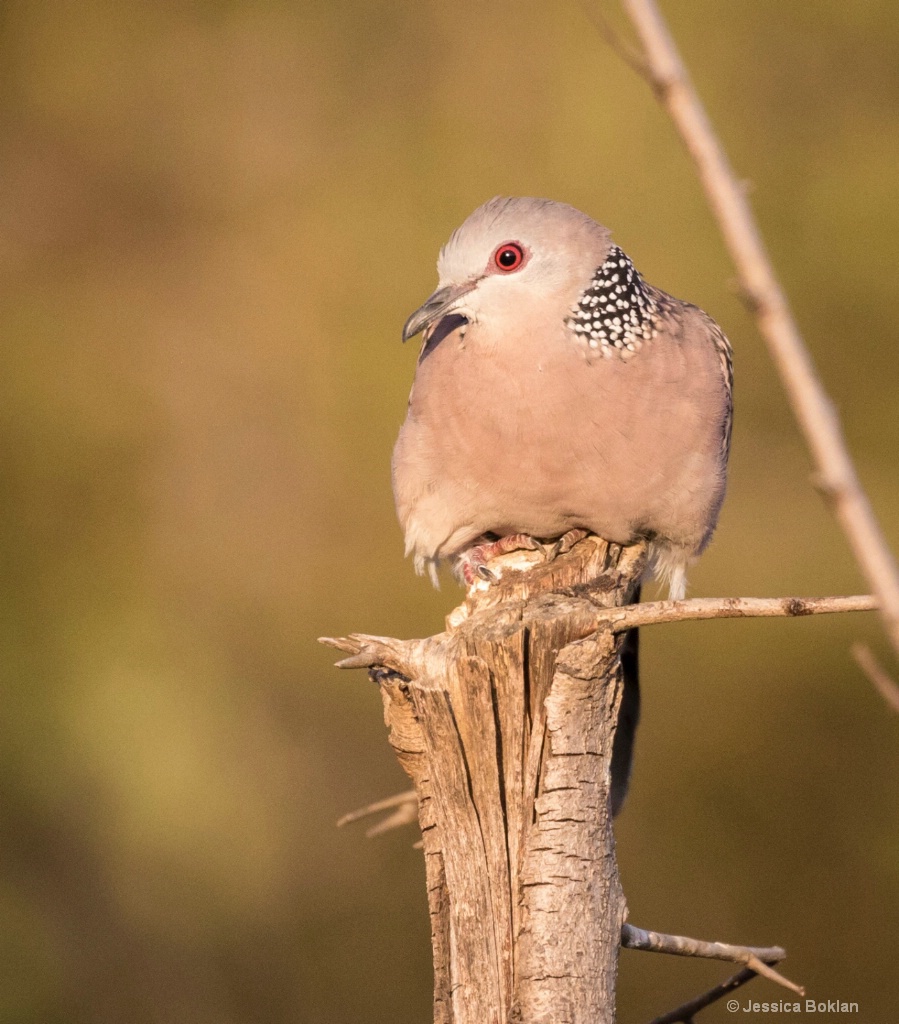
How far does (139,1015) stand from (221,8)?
23.3 ft

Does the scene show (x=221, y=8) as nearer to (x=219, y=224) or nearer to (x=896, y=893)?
(x=219, y=224)

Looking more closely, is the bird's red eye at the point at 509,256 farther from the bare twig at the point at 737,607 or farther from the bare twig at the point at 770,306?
the bare twig at the point at 770,306

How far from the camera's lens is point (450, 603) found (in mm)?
8797

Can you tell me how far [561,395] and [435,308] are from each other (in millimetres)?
465

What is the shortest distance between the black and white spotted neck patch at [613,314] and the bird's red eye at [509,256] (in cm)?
23

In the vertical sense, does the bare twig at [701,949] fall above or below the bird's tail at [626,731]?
below

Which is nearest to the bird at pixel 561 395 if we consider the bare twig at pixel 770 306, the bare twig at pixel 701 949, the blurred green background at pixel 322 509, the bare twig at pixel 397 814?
the bare twig at pixel 397 814

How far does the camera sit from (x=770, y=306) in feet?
3.83

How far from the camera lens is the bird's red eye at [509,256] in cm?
400

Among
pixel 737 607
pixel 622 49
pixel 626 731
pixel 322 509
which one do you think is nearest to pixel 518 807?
pixel 737 607

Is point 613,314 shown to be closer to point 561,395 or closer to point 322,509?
point 561,395

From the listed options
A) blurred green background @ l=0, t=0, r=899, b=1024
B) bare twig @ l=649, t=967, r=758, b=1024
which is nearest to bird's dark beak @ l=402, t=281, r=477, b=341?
bare twig @ l=649, t=967, r=758, b=1024

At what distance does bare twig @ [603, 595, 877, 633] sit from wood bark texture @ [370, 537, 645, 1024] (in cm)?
22

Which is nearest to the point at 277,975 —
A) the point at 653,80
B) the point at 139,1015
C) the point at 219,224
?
the point at 139,1015
